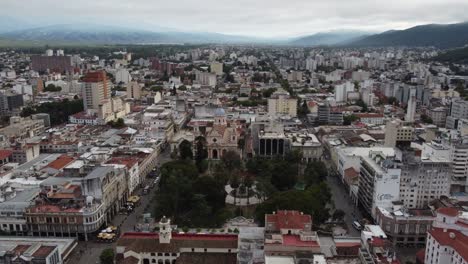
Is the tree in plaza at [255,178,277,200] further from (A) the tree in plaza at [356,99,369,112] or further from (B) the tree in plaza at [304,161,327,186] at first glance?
(A) the tree in plaza at [356,99,369,112]

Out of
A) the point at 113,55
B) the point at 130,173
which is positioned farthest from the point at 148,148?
the point at 113,55

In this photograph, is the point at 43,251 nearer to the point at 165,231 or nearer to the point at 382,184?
the point at 165,231

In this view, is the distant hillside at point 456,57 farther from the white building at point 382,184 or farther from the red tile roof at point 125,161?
the red tile roof at point 125,161

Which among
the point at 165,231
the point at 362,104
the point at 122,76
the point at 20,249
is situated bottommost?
the point at 20,249

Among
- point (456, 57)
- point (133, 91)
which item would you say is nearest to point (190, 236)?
point (133, 91)

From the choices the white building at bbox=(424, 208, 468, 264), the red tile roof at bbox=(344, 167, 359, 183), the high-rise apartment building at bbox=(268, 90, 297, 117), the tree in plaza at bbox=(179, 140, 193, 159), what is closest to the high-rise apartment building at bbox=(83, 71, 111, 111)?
the high-rise apartment building at bbox=(268, 90, 297, 117)

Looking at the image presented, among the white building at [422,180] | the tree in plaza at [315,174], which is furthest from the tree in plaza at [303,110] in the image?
the white building at [422,180]
